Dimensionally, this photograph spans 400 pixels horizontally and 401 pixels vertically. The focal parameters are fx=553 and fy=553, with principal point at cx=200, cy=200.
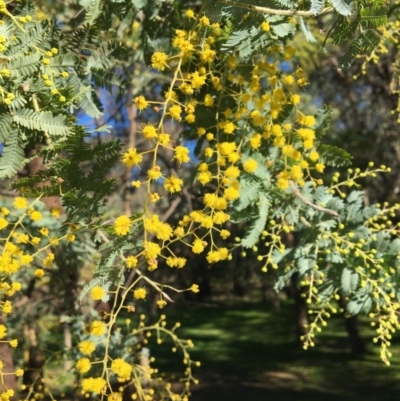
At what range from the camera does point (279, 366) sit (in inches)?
310

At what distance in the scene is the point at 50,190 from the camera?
139cm

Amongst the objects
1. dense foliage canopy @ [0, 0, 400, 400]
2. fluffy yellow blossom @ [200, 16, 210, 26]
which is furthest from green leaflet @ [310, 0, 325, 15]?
fluffy yellow blossom @ [200, 16, 210, 26]

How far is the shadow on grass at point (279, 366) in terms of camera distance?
648 cm

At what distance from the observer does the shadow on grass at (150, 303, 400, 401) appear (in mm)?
6477

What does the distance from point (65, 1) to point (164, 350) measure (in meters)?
7.98

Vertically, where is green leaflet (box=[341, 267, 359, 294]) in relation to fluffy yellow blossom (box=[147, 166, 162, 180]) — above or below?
below

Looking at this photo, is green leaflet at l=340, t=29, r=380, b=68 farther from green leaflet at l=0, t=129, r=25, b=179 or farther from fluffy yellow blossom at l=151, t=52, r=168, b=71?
green leaflet at l=0, t=129, r=25, b=179

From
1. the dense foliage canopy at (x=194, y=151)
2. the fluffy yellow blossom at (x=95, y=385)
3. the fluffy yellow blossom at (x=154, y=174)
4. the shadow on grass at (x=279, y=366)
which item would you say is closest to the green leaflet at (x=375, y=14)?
the dense foliage canopy at (x=194, y=151)

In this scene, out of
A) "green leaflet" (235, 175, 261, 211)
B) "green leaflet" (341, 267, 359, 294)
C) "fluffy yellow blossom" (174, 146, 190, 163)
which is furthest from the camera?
"green leaflet" (341, 267, 359, 294)

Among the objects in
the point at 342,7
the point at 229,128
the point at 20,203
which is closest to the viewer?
the point at 342,7

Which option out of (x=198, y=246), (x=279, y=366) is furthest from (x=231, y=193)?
(x=279, y=366)

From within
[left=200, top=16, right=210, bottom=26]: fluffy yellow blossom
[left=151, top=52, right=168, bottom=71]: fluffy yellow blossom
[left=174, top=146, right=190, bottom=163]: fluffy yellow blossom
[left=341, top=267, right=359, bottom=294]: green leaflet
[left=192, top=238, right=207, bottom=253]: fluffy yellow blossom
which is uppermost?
[left=200, top=16, right=210, bottom=26]: fluffy yellow blossom

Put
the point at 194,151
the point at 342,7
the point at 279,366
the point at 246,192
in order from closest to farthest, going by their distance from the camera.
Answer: the point at 342,7, the point at 246,192, the point at 194,151, the point at 279,366

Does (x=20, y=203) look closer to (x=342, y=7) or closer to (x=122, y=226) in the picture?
(x=122, y=226)
